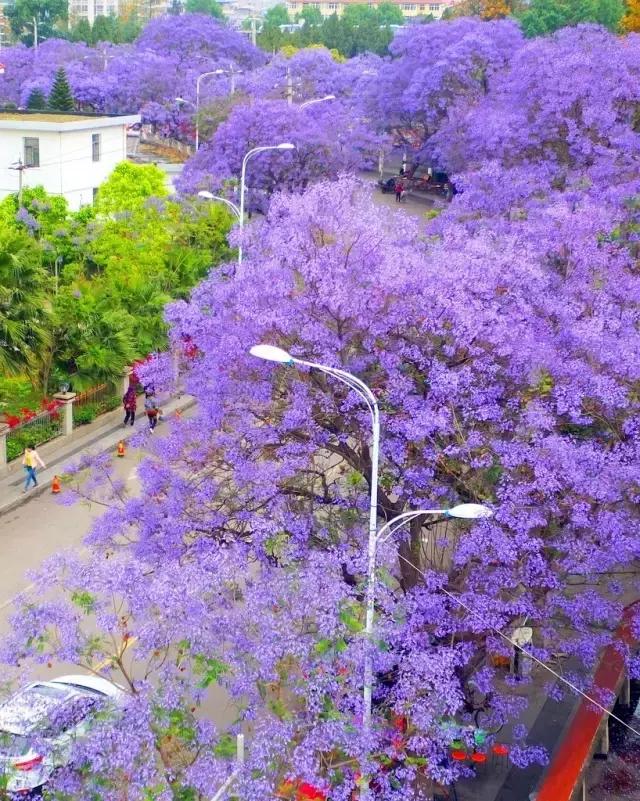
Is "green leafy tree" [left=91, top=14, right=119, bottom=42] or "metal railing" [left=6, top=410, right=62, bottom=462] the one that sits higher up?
"metal railing" [left=6, top=410, right=62, bottom=462]

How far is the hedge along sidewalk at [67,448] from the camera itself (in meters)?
22.5

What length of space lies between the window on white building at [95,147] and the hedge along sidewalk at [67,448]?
50.2 feet

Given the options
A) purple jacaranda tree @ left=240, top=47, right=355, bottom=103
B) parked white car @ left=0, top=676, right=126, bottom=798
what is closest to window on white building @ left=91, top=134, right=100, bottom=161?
purple jacaranda tree @ left=240, top=47, right=355, bottom=103

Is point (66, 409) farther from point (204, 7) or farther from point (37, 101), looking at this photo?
point (204, 7)

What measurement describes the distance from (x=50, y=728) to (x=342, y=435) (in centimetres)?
500

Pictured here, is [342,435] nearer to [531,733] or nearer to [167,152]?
[531,733]

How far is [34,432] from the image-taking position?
24312 mm

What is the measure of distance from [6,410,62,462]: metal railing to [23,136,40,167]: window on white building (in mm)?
17211

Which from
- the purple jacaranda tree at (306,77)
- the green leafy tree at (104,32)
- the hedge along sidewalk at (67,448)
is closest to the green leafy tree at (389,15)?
the green leafy tree at (104,32)

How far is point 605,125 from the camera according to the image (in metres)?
32.4

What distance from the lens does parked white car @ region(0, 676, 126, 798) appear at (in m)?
11.1

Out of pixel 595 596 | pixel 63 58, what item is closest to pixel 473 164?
pixel 595 596

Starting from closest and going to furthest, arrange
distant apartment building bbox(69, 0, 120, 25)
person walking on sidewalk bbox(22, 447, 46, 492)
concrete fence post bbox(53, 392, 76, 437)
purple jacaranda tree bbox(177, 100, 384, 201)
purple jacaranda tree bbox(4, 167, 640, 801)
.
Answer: purple jacaranda tree bbox(4, 167, 640, 801), person walking on sidewalk bbox(22, 447, 46, 492), concrete fence post bbox(53, 392, 76, 437), purple jacaranda tree bbox(177, 100, 384, 201), distant apartment building bbox(69, 0, 120, 25)

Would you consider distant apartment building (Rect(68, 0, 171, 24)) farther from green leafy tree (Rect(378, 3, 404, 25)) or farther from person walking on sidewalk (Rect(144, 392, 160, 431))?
person walking on sidewalk (Rect(144, 392, 160, 431))
